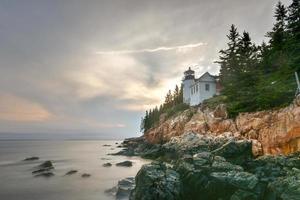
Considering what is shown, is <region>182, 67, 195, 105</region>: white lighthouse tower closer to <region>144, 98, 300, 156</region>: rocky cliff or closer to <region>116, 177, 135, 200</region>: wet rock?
<region>144, 98, 300, 156</region>: rocky cliff

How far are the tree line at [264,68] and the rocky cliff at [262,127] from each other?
1.40 meters

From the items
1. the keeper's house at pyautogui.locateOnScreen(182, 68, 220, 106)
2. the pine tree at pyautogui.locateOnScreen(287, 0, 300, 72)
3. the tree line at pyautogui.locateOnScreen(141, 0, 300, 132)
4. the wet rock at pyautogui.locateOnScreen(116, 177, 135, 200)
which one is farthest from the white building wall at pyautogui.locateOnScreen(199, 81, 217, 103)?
the wet rock at pyautogui.locateOnScreen(116, 177, 135, 200)

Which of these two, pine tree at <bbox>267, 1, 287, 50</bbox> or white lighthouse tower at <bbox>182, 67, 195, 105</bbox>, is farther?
white lighthouse tower at <bbox>182, 67, 195, 105</bbox>

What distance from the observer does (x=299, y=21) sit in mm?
41906

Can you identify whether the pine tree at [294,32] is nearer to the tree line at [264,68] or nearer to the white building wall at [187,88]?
the tree line at [264,68]

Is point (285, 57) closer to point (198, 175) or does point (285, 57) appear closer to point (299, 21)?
point (299, 21)

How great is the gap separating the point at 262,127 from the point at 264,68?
20.7m

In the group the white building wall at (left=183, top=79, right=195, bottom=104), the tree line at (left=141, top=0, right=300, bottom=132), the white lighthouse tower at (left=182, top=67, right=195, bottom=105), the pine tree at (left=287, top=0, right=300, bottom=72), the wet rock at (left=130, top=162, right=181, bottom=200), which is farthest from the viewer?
the white lighthouse tower at (left=182, top=67, right=195, bottom=105)

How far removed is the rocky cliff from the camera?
23.6 meters

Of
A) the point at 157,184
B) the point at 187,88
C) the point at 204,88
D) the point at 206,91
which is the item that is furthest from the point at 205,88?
the point at 157,184

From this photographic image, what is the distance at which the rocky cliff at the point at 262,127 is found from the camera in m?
23.6

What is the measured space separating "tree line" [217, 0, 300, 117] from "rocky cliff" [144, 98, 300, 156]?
1401 millimetres

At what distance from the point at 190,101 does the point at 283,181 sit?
48.7 meters

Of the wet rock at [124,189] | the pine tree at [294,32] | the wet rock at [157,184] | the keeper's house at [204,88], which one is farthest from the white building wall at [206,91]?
the wet rock at [157,184]
